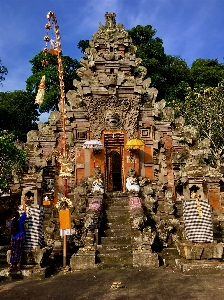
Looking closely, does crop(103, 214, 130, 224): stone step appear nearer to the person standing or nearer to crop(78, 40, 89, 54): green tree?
the person standing

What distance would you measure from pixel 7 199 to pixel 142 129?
7181 mm

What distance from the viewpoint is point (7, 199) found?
14.8m

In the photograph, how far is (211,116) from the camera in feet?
78.1

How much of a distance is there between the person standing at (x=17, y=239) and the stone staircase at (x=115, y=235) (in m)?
2.35

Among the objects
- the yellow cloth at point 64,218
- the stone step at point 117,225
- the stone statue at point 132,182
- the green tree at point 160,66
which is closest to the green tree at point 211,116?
the green tree at point 160,66

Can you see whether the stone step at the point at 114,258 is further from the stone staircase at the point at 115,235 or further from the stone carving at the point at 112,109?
the stone carving at the point at 112,109

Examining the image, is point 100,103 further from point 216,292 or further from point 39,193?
point 216,292

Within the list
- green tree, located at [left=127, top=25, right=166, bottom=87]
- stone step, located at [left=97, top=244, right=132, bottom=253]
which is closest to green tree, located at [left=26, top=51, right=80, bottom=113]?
green tree, located at [left=127, top=25, right=166, bottom=87]

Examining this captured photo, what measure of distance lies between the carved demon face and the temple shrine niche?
0.16 ft

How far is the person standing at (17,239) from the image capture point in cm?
914

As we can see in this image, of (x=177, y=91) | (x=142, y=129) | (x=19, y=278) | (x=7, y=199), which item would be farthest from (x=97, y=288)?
(x=177, y=91)

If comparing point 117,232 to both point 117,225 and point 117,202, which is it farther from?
point 117,202

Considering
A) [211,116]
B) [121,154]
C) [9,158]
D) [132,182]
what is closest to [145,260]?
[132,182]

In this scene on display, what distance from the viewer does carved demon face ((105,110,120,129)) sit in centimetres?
1566
